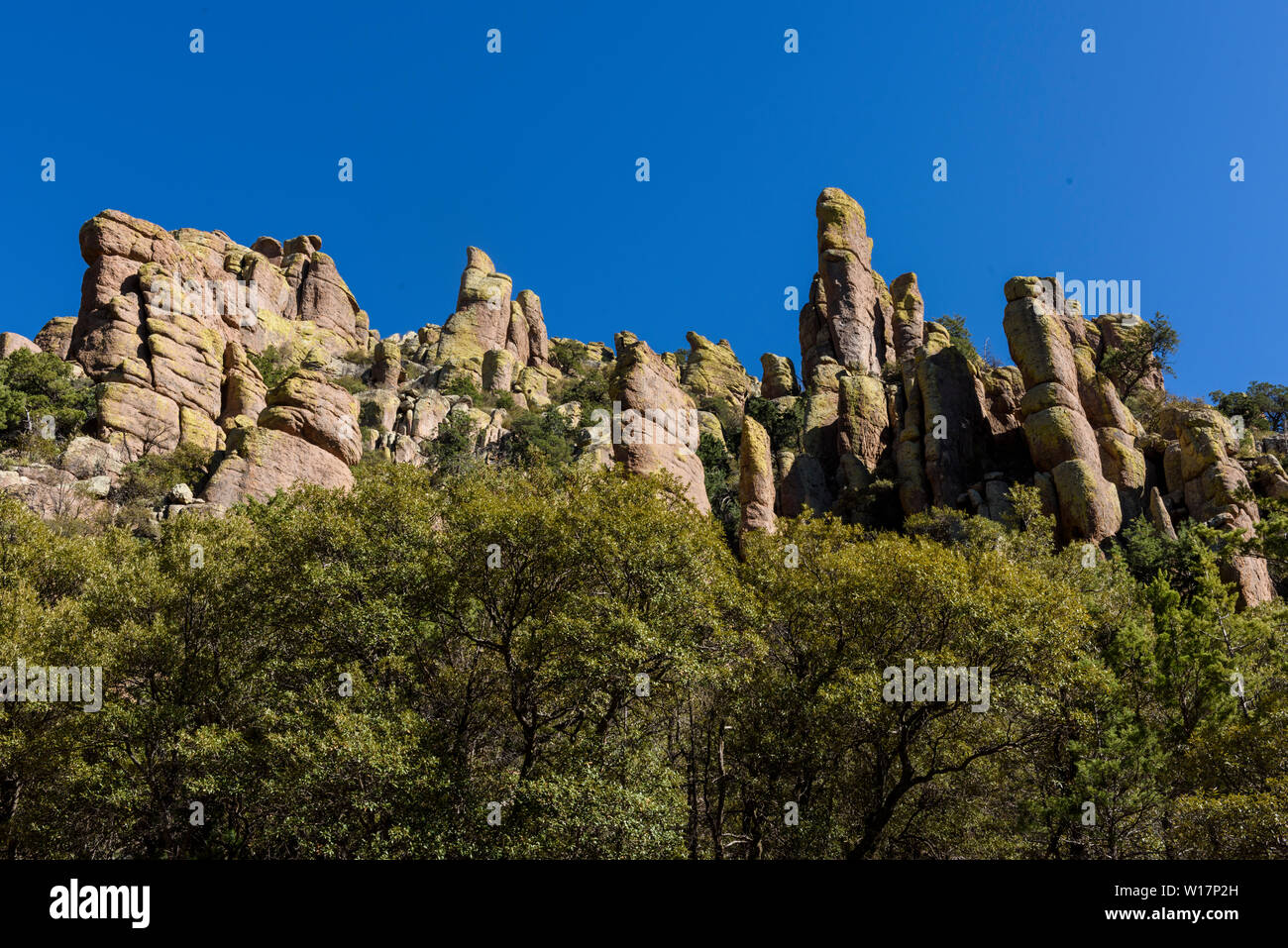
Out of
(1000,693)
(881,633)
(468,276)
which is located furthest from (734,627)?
(468,276)

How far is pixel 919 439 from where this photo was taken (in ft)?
174

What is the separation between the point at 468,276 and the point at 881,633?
84.9 meters

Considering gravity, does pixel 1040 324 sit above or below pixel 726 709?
above

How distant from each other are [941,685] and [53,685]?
64.6 ft

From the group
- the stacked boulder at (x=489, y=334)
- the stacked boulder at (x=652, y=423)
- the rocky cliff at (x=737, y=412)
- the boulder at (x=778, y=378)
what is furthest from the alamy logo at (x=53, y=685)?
the boulder at (x=778, y=378)

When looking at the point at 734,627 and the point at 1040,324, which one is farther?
the point at 1040,324

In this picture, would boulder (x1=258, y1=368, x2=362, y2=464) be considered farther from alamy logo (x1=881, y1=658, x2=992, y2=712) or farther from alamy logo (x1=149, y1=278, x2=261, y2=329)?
alamy logo (x1=881, y1=658, x2=992, y2=712)

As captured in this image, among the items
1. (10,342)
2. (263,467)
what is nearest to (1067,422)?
(263,467)

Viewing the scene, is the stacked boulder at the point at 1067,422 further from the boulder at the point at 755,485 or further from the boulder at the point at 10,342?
the boulder at the point at 10,342

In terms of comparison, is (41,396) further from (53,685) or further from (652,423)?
(652,423)

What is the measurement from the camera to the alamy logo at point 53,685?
1855cm
